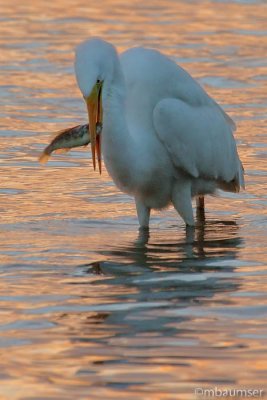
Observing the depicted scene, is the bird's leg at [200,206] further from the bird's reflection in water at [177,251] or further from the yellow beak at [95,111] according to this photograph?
the yellow beak at [95,111]

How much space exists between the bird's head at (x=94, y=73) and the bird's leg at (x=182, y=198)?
135cm

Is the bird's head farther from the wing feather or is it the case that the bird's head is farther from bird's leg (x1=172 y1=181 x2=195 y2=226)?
bird's leg (x1=172 y1=181 x2=195 y2=226)

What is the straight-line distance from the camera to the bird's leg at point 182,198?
34.9 ft

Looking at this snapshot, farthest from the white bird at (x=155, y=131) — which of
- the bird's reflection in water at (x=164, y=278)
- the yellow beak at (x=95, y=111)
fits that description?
the bird's reflection in water at (x=164, y=278)

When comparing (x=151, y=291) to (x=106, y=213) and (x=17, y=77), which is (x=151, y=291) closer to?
(x=106, y=213)

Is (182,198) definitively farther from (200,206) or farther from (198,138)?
(200,206)

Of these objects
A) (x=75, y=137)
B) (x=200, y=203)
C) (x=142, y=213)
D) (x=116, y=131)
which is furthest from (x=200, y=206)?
(x=116, y=131)

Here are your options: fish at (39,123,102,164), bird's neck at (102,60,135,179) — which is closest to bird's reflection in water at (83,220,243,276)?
bird's neck at (102,60,135,179)

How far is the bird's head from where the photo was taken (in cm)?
888

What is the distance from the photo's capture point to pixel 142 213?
1066cm

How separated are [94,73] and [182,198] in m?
1.96

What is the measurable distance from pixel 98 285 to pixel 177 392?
7.19ft

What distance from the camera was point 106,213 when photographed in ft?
37.0

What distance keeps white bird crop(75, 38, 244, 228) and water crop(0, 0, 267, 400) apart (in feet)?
1.25
